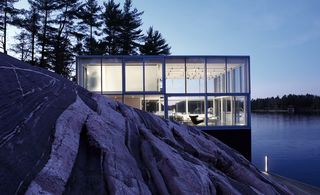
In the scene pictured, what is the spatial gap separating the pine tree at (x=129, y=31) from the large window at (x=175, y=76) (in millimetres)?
16218

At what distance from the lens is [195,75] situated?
1925 centimetres

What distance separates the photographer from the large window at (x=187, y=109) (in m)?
18.4

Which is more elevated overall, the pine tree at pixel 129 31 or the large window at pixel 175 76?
the pine tree at pixel 129 31

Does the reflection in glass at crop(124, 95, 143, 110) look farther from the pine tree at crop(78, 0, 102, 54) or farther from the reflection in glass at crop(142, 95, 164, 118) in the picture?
the pine tree at crop(78, 0, 102, 54)

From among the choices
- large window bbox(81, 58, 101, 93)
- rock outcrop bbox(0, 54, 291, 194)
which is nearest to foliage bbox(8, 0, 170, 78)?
large window bbox(81, 58, 101, 93)

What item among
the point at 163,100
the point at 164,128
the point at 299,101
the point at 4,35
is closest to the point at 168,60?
the point at 163,100

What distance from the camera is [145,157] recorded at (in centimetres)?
322

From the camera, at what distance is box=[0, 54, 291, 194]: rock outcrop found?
239 cm

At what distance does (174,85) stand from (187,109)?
4.99ft

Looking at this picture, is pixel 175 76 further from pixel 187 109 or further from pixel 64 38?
pixel 64 38

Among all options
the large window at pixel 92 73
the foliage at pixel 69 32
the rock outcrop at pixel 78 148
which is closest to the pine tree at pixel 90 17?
the foliage at pixel 69 32

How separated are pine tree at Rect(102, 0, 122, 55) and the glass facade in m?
15.1

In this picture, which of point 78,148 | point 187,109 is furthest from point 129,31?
point 78,148

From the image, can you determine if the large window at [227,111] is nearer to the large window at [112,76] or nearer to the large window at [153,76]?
the large window at [153,76]
